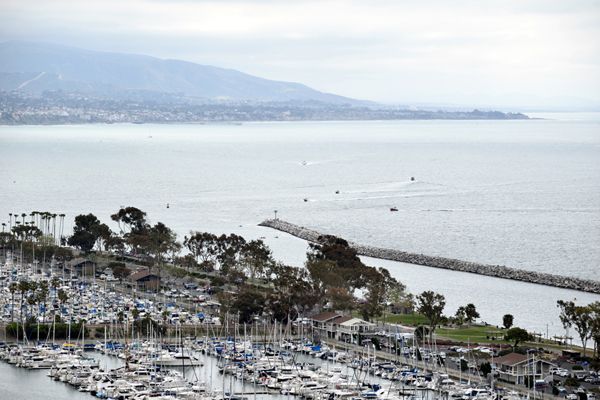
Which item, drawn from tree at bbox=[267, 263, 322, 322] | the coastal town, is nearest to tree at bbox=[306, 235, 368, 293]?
the coastal town

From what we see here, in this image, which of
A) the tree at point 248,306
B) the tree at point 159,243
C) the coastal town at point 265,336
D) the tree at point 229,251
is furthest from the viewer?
the tree at point 159,243

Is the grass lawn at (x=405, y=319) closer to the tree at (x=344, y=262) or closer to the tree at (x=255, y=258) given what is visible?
the tree at (x=344, y=262)

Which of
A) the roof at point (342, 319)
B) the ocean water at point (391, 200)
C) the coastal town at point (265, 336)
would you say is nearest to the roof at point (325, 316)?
the coastal town at point (265, 336)

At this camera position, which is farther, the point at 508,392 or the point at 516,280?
the point at 516,280

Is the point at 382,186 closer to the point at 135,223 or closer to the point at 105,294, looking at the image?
the point at 135,223

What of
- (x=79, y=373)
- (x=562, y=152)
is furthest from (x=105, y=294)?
(x=562, y=152)

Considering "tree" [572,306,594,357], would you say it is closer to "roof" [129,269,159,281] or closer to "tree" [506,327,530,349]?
"tree" [506,327,530,349]
